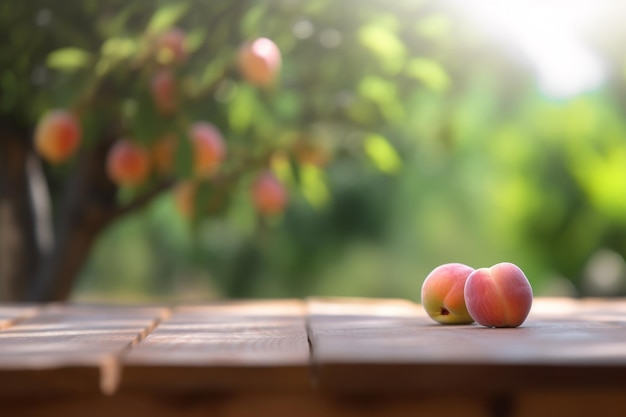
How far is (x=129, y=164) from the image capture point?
186cm

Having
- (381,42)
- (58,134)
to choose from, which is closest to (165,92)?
(58,134)

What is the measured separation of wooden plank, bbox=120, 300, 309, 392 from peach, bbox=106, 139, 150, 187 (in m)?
0.83

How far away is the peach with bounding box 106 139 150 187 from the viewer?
185 centimetres

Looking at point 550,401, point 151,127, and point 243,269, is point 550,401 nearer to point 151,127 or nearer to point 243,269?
point 151,127

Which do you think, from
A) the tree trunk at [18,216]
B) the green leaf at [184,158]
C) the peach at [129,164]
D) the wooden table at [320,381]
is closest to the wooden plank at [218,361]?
the wooden table at [320,381]

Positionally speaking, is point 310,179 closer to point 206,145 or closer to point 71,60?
point 206,145

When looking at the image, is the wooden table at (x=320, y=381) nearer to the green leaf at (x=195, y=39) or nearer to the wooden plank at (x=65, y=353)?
the wooden plank at (x=65, y=353)

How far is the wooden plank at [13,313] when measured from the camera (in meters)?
1.26

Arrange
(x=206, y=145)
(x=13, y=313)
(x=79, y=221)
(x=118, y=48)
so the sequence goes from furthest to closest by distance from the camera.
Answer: (x=79, y=221), (x=206, y=145), (x=118, y=48), (x=13, y=313)

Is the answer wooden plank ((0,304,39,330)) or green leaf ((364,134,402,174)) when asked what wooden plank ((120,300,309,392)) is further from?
green leaf ((364,134,402,174))

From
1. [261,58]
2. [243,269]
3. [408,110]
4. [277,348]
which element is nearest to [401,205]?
[243,269]

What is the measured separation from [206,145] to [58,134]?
314mm

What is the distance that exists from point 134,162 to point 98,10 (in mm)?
305

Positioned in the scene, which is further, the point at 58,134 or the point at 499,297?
the point at 58,134
